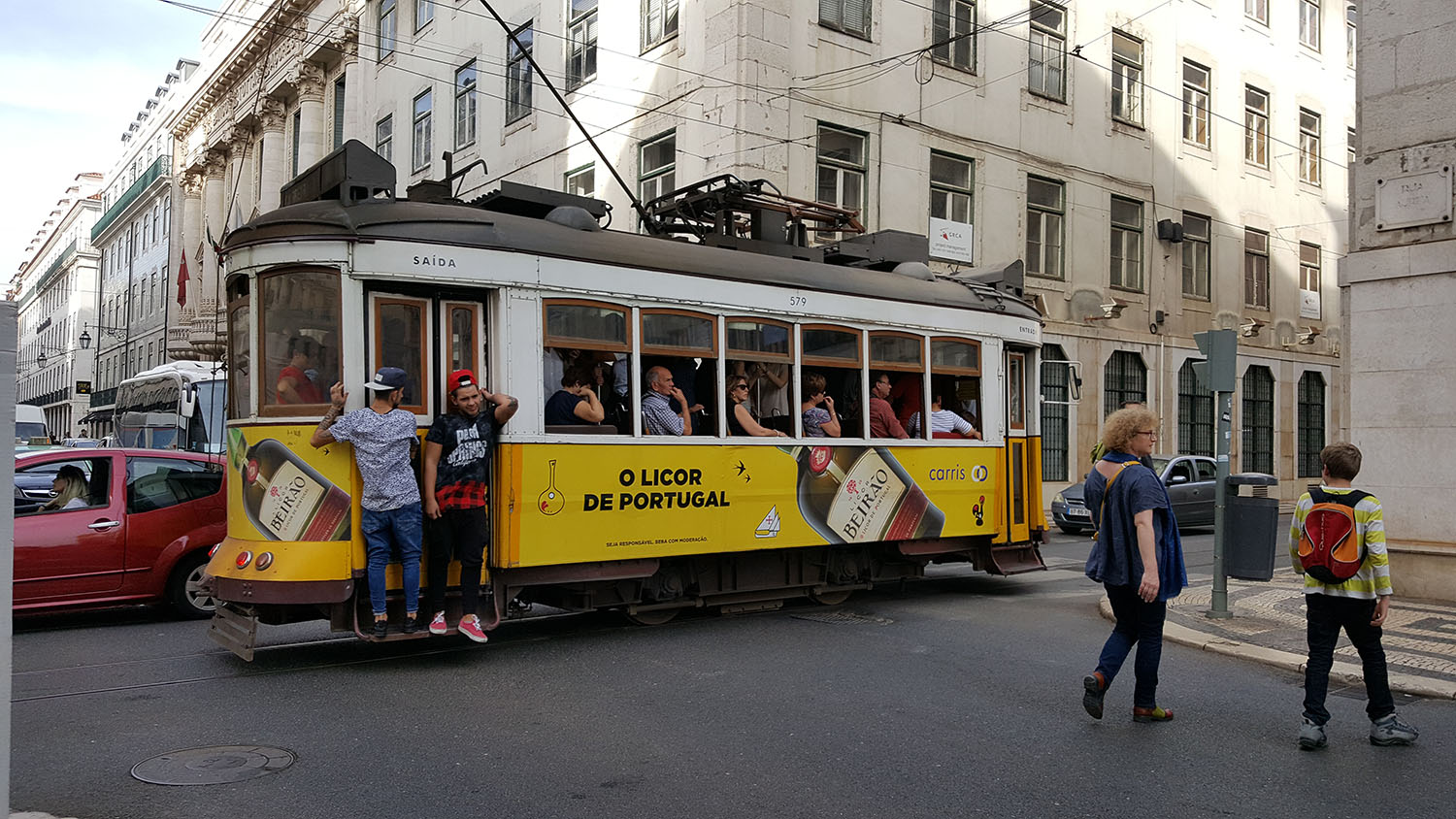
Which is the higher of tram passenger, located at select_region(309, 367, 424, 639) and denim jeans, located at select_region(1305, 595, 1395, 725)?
tram passenger, located at select_region(309, 367, 424, 639)

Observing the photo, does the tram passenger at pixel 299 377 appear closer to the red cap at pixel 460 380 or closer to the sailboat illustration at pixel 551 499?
Answer: the red cap at pixel 460 380

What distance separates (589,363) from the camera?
833 centimetres

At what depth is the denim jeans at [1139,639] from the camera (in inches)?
236

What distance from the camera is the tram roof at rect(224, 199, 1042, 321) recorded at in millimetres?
7414

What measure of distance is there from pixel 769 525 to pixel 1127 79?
20.2 meters

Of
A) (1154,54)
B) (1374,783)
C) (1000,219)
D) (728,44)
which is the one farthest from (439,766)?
(1154,54)

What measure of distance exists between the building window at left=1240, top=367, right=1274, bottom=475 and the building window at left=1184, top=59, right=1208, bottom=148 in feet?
19.9

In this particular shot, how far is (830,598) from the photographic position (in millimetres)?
10195

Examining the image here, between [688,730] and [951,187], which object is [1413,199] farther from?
[951,187]

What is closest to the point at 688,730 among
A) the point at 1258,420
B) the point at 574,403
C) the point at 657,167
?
the point at 574,403

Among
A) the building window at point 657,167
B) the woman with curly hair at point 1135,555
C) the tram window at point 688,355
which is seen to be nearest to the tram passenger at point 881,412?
the tram window at point 688,355

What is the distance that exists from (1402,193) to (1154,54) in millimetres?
16593

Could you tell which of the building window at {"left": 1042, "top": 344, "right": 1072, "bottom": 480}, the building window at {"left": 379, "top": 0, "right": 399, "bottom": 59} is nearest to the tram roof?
the building window at {"left": 1042, "top": 344, "right": 1072, "bottom": 480}

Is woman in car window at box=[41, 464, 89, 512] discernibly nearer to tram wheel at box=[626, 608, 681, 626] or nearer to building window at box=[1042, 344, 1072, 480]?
tram wheel at box=[626, 608, 681, 626]
